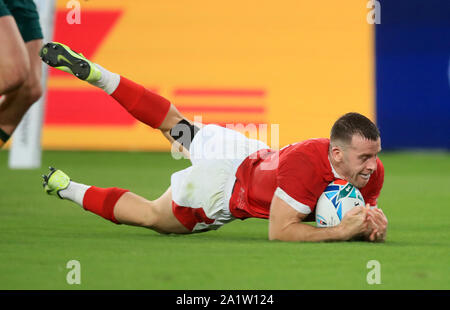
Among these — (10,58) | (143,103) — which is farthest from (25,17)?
(143,103)

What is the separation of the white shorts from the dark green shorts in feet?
7.01

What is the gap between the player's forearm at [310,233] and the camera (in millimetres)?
4363

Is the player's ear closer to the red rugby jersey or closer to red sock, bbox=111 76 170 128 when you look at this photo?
the red rugby jersey

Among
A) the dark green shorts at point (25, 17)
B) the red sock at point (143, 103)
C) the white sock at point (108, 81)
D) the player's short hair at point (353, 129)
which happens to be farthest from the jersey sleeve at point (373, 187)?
the dark green shorts at point (25, 17)

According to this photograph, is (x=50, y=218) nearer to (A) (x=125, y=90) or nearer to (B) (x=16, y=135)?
(A) (x=125, y=90)

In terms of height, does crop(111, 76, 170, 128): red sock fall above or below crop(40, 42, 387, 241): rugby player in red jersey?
above

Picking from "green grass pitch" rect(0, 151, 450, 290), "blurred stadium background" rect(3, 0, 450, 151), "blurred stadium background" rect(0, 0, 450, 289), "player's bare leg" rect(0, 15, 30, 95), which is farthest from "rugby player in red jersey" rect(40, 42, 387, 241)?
"blurred stadium background" rect(3, 0, 450, 151)

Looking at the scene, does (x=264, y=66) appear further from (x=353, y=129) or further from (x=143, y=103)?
(x=353, y=129)

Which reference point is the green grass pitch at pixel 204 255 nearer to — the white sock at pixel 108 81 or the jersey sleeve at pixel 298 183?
the jersey sleeve at pixel 298 183

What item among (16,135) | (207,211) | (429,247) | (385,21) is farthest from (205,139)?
(385,21)

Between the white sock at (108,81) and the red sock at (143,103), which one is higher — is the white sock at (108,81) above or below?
above

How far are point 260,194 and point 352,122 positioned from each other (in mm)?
653

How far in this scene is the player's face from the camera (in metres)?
4.29

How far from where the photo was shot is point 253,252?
411cm
